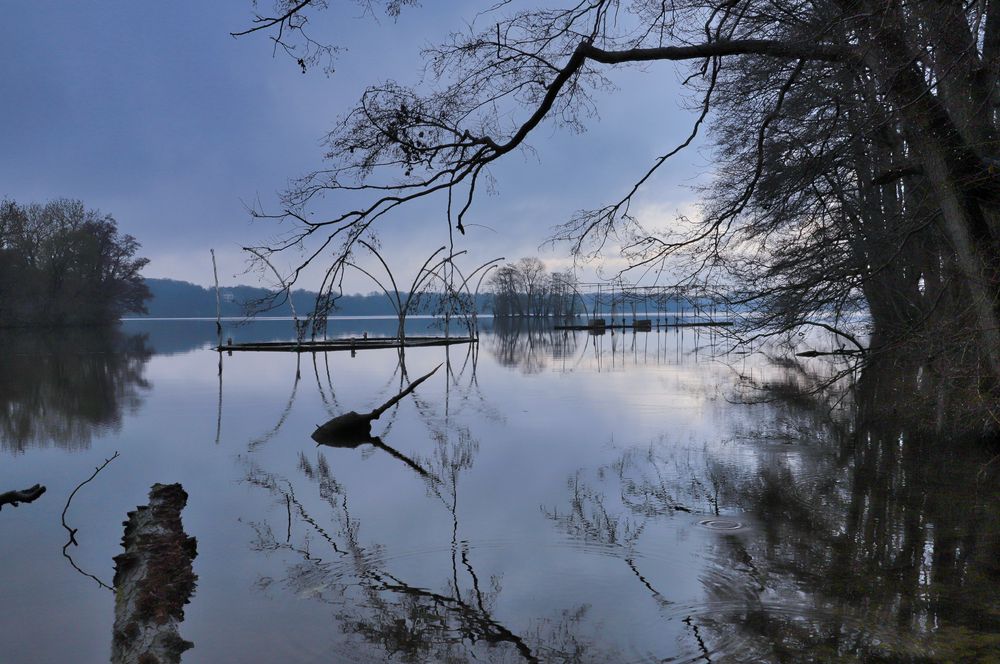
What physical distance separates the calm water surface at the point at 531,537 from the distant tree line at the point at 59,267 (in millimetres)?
48185

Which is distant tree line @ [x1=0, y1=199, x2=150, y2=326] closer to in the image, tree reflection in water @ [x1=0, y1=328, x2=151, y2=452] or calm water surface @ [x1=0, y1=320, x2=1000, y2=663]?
tree reflection in water @ [x1=0, y1=328, x2=151, y2=452]

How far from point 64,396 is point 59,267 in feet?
156

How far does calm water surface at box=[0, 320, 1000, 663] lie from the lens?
Result: 3.60m

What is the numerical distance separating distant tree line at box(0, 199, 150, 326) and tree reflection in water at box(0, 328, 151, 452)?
31284 millimetres

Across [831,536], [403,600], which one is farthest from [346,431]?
[831,536]

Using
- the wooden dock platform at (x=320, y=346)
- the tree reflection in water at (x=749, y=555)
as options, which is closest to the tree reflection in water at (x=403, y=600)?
the tree reflection in water at (x=749, y=555)

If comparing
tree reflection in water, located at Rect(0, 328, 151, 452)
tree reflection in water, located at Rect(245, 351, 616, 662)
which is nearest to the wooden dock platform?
tree reflection in water, located at Rect(0, 328, 151, 452)

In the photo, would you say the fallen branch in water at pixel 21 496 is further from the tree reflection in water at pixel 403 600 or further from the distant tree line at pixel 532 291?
the distant tree line at pixel 532 291

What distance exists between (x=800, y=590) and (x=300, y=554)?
307cm

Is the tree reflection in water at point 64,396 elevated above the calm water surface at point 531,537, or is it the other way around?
the calm water surface at point 531,537

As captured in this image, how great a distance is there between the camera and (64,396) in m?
14.4

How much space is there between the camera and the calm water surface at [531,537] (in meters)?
3.60

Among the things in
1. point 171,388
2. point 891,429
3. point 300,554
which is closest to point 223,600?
point 300,554

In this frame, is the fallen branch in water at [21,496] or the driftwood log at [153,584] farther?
the fallen branch in water at [21,496]
